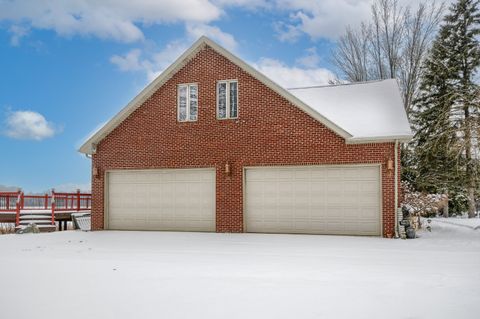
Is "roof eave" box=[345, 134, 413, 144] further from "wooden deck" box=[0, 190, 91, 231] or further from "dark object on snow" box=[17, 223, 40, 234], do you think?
"wooden deck" box=[0, 190, 91, 231]

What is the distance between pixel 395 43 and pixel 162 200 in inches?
748

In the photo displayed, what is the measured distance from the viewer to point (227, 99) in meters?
16.3

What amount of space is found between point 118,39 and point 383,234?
56.0ft

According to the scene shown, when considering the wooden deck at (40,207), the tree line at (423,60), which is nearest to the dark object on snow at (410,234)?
the tree line at (423,60)

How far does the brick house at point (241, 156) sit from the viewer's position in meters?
14.9

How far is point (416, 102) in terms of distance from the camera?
89.7ft

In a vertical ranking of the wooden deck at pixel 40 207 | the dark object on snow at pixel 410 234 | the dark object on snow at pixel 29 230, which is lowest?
the dark object on snow at pixel 29 230

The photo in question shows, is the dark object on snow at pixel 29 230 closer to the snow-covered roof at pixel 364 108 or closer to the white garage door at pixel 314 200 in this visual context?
the white garage door at pixel 314 200

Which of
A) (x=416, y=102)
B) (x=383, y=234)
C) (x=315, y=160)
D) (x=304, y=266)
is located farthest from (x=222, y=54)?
(x=416, y=102)

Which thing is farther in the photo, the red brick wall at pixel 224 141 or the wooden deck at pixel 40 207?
the wooden deck at pixel 40 207

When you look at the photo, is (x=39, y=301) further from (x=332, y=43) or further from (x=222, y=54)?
(x=332, y=43)

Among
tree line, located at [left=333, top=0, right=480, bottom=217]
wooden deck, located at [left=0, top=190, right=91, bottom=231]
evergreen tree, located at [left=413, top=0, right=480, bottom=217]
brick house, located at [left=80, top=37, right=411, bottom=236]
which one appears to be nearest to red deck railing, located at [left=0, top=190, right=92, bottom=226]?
wooden deck, located at [left=0, top=190, right=91, bottom=231]

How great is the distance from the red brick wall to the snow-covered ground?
3.49 metres

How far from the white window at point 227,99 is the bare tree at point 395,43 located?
15.3 metres
